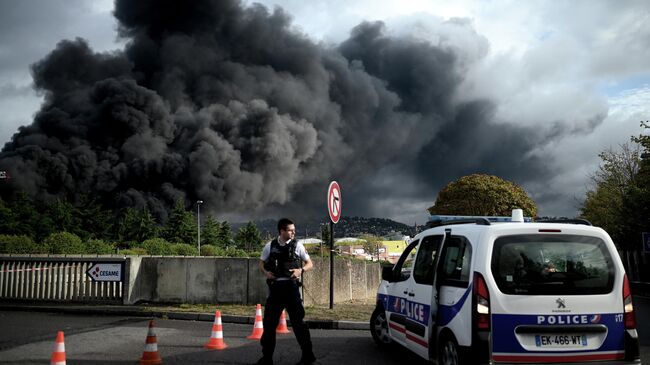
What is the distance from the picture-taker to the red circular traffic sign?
11.3 meters

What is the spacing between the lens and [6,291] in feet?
41.8

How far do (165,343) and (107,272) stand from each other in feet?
16.8

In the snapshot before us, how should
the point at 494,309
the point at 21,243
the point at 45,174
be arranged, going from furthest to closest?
the point at 45,174 → the point at 21,243 → the point at 494,309

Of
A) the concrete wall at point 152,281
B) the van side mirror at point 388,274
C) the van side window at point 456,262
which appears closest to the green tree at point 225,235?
the concrete wall at point 152,281

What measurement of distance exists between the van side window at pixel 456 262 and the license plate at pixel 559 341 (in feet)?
2.36

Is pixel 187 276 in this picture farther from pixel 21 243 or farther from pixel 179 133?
pixel 179 133

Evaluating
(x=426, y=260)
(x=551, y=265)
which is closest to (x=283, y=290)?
(x=426, y=260)

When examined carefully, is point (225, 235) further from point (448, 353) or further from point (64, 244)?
point (448, 353)

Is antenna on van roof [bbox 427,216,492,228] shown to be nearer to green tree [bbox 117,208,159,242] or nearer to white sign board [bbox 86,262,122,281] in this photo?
white sign board [bbox 86,262,122,281]

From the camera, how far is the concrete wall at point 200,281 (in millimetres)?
11969

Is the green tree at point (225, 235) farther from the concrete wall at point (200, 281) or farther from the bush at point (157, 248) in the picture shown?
the concrete wall at point (200, 281)

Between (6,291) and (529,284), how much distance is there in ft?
40.2

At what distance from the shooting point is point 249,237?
300ft

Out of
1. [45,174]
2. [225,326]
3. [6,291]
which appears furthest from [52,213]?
[225,326]
